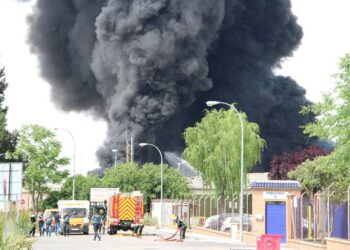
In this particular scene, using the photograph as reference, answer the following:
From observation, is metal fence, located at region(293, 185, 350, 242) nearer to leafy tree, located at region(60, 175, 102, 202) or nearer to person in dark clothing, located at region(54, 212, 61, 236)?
person in dark clothing, located at region(54, 212, 61, 236)

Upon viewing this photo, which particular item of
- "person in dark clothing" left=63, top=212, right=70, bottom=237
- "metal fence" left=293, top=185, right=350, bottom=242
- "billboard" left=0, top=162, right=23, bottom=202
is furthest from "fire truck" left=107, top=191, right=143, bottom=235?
"billboard" left=0, top=162, right=23, bottom=202

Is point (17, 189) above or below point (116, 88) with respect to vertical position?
below

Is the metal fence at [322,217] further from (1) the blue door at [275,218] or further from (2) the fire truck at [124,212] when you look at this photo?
(2) the fire truck at [124,212]

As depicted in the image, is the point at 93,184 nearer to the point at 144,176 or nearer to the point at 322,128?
the point at 144,176

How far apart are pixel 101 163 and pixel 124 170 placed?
2222 cm

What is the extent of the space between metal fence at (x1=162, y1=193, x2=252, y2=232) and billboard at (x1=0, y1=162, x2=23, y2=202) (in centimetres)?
2608

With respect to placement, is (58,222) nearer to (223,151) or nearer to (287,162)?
(223,151)

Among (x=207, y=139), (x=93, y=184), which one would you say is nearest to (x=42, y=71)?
(x=93, y=184)

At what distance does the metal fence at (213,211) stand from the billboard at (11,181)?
1027 inches

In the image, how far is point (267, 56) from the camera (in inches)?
4419

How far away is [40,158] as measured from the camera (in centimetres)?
6506

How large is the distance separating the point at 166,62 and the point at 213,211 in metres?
40.4

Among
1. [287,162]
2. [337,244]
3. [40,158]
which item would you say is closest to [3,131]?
[40,158]

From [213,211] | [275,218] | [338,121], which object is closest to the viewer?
[338,121]
